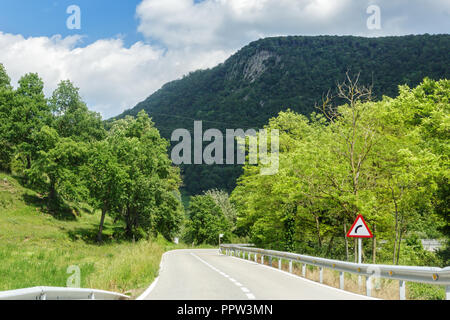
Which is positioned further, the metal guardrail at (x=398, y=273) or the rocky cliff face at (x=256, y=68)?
the rocky cliff face at (x=256, y=68)

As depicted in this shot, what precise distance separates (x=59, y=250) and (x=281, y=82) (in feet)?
388

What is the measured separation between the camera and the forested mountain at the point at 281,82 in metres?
93.8

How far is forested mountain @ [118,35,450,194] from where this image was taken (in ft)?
308

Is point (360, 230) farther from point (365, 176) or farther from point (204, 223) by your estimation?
point (204, 223)

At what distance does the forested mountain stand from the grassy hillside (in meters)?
47.6

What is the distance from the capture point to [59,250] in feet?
113

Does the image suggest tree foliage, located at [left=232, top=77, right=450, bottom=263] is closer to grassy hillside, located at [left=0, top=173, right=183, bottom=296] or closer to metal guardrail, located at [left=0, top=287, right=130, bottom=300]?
grassy hillside, located at [left=0, top=173, right=183, bottom=296]

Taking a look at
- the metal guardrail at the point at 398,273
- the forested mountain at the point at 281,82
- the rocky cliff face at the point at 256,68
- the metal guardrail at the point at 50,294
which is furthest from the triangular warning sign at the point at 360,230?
the rocky cliff face at the point at 256,68

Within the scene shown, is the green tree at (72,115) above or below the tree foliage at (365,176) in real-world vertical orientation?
above

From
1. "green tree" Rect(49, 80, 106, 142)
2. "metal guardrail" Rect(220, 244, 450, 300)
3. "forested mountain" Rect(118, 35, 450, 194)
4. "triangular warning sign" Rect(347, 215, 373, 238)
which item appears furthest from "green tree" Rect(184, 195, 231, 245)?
"triangular warning sign" Rect(347, 215, 373, 238)

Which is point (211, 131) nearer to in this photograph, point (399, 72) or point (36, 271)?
point (399, 72)

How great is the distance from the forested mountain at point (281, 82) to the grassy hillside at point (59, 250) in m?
47.6

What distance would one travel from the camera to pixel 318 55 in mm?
160125

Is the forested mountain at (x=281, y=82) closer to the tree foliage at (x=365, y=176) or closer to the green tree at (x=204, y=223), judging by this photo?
the green tree at (x=204, y=223)
